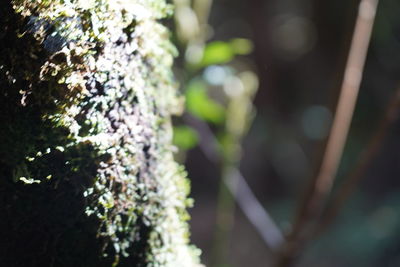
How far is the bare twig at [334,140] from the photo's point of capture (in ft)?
4.30

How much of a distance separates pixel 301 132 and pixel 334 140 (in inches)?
135

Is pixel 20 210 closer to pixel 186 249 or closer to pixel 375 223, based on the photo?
pixel 186 249

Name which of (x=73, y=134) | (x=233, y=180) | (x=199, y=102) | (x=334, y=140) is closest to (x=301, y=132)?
(x=233, y=180)

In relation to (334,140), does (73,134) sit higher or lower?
lower

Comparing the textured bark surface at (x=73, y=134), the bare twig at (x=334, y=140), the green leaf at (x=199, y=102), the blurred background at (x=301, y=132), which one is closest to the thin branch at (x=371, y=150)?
the bare twig at (x=334, y=140)

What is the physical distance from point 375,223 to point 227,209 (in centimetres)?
268

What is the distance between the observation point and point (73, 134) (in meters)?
0.54

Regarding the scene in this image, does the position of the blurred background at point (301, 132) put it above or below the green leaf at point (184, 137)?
above

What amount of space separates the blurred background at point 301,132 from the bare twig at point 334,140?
1.58 metres

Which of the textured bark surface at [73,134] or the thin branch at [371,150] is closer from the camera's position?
the textured bark surface at [73,134]

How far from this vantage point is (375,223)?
388 cm

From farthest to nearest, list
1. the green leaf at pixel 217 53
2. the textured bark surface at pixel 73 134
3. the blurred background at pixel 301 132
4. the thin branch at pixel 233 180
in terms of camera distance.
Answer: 1. the blurred background at pixel 301 132
2. the thin branch at pixel 233 180
3. the green leaf at pixel 217 53
4. the textured bark surface at pixel 73 134

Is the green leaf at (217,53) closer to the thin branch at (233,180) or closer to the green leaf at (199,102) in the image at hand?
the green leaf at (199,102)

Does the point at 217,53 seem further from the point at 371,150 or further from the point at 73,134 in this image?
the point at 73,134
